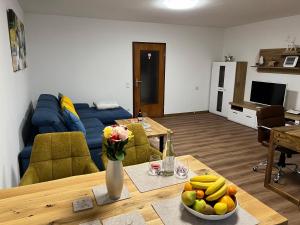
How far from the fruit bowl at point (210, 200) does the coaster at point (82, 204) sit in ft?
1.63

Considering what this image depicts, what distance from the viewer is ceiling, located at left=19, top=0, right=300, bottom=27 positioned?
3.79m

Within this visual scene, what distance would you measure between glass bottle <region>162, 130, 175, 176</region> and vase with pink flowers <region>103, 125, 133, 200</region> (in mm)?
369

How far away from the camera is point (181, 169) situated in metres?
1.56

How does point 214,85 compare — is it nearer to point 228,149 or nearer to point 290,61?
point 290,61

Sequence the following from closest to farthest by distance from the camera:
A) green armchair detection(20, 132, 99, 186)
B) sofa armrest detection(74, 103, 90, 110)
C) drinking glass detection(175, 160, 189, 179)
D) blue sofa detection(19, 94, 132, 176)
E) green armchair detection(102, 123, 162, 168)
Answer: drinking glass detection(175, 160, 189, 179) < green armchair detection(20, 132, 99, 186) < green armchair detection(102, 123, 162, 168) < blue sofa detection(19, 94, 132, 176) < sofa armrest detection(74, 103, 90, 110)

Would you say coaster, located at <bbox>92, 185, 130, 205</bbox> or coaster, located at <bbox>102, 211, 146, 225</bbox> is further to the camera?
coaster, located at <bbox>92, 185, 130, 205</bbox>

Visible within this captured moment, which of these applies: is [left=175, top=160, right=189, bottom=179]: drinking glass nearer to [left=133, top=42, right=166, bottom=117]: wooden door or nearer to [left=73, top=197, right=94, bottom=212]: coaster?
[left=73, top=197, right=94, bottom=212]: coaster

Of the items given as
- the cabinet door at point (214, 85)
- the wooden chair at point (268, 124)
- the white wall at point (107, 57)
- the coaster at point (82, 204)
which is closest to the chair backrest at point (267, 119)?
the wooden chair at point (268, 124)

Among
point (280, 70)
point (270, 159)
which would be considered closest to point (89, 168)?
point (270, 159)

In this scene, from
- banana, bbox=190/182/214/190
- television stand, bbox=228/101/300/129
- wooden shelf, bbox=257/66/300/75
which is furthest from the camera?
television stand, bbox=228/101/300/129

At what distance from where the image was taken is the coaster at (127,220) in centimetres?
108

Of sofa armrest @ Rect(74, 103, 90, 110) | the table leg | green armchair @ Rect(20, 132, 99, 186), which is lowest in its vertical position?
the table leg

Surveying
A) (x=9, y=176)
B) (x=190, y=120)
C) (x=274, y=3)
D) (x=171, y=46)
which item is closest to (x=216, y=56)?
(x=171, y=46)

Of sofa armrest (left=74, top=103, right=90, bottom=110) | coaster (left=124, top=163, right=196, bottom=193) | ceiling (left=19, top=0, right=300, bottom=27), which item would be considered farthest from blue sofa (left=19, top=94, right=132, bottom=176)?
ceiling (left=19, top=0, right=300, bottom=27)
